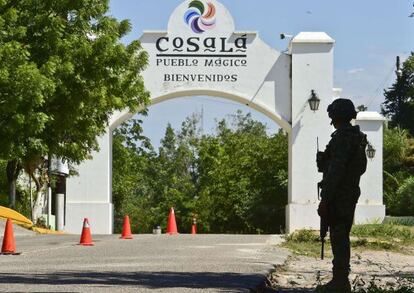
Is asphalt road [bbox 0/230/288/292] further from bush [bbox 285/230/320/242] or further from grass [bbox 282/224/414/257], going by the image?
bush [bbox 285/230/320/242]

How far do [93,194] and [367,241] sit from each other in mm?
15195

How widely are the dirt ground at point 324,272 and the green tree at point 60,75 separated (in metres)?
9.64

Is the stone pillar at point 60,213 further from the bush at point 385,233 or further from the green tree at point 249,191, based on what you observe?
the bush at point 385,233

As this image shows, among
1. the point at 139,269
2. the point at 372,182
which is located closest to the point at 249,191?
the point at 372,182

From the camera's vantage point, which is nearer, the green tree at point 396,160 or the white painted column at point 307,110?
the white painted column at point 307,110

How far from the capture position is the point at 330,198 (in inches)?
348

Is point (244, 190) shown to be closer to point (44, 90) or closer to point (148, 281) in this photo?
point (44, 90)

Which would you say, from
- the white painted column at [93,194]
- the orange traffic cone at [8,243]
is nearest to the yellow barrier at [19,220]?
the white painted column at [93,194]

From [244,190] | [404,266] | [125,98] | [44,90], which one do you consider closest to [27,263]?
[404,266]

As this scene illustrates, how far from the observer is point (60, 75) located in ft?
82.5

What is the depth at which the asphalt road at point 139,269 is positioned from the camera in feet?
30.5

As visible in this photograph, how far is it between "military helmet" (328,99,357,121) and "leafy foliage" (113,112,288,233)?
28.8m

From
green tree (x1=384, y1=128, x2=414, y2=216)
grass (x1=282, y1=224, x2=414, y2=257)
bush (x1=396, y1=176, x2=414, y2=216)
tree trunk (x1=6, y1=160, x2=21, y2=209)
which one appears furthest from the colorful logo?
green tree (x1=384, y1=128, x2=414, y2=216)

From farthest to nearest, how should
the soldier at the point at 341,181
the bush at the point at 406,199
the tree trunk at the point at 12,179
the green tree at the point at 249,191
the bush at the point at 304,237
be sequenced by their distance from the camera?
the green tree at the point at 249,191 < the bush at the point at 406,199 < the tree trunk at the point at 12,179 < the bush at the point at 304,237 < the soldier at the point at 341,181
